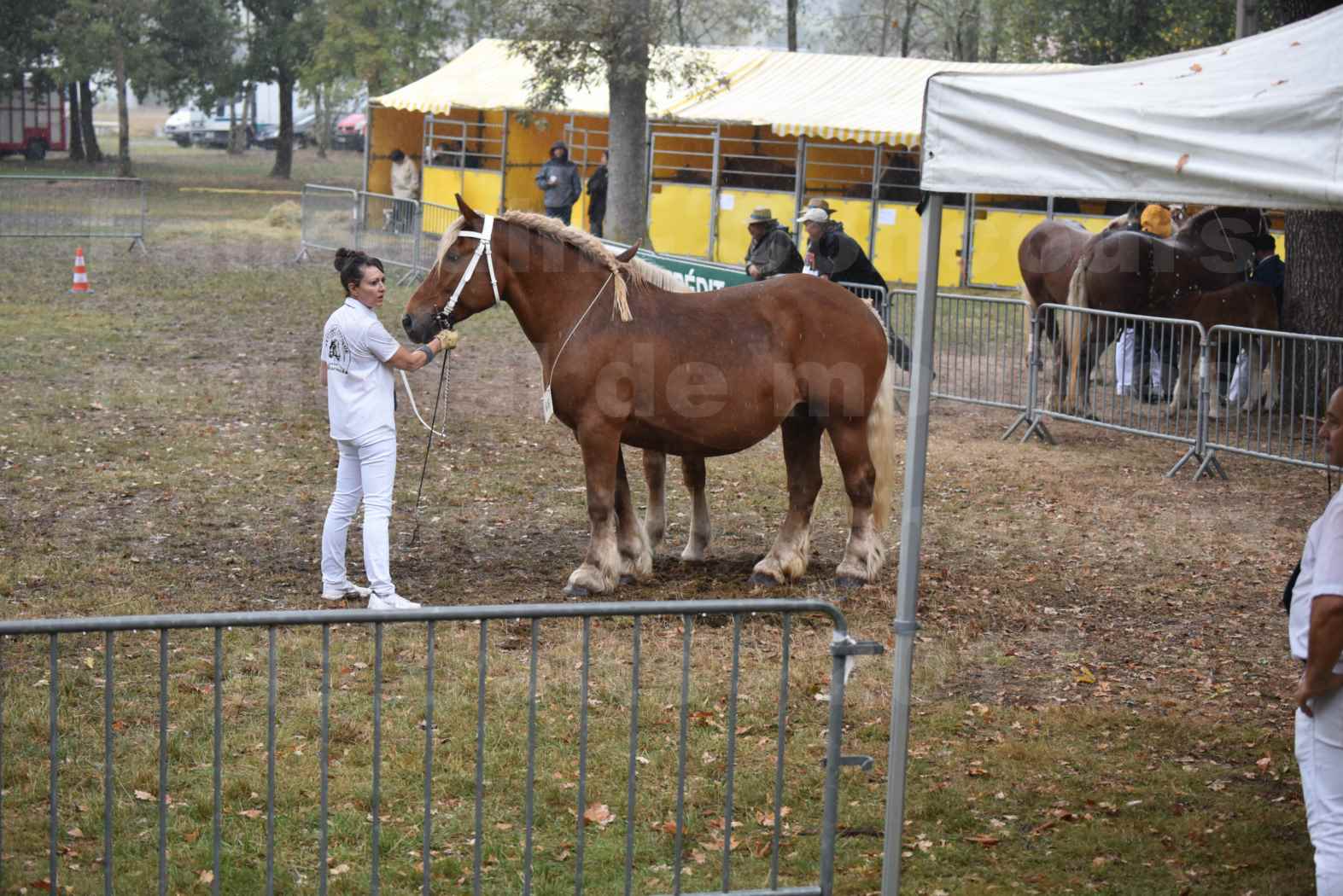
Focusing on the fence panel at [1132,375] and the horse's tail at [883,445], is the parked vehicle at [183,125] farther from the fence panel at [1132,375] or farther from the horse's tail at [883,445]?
the horse's tail at [883,445]

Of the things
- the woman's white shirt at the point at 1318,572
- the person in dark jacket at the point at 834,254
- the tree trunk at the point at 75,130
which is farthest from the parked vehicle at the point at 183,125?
the woman's white shirt at the point at 1318,572

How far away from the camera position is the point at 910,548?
15.8ft

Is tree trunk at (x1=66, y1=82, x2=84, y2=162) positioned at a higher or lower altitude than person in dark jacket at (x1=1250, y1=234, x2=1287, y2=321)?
higher

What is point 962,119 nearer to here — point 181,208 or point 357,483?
point 357,483

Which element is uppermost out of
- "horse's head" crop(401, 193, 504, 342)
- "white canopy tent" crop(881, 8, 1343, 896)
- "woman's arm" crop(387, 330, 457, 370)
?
"white canopy tent" crop(881, 8, 1343, 896)

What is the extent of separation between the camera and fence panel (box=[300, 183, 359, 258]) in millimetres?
23906

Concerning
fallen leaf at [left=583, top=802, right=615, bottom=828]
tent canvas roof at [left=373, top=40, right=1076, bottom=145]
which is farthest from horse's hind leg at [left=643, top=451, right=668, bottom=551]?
tent canvas roof at [left=373, top=40, right=1076, bottom=145]

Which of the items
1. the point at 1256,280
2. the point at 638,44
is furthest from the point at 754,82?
the point at 1256,280

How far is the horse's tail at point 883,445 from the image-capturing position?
327 inches

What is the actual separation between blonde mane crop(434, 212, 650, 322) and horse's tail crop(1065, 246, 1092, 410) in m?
5.82

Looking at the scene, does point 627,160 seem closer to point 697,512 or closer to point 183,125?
point 697,512

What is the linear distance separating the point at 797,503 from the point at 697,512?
71cm

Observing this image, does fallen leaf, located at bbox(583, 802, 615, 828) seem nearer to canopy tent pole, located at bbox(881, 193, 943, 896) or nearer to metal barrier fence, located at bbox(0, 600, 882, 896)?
metal barrier fence, located at bbox(0, 600, 882, 896)

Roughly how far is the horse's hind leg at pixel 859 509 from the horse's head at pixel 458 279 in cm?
203
